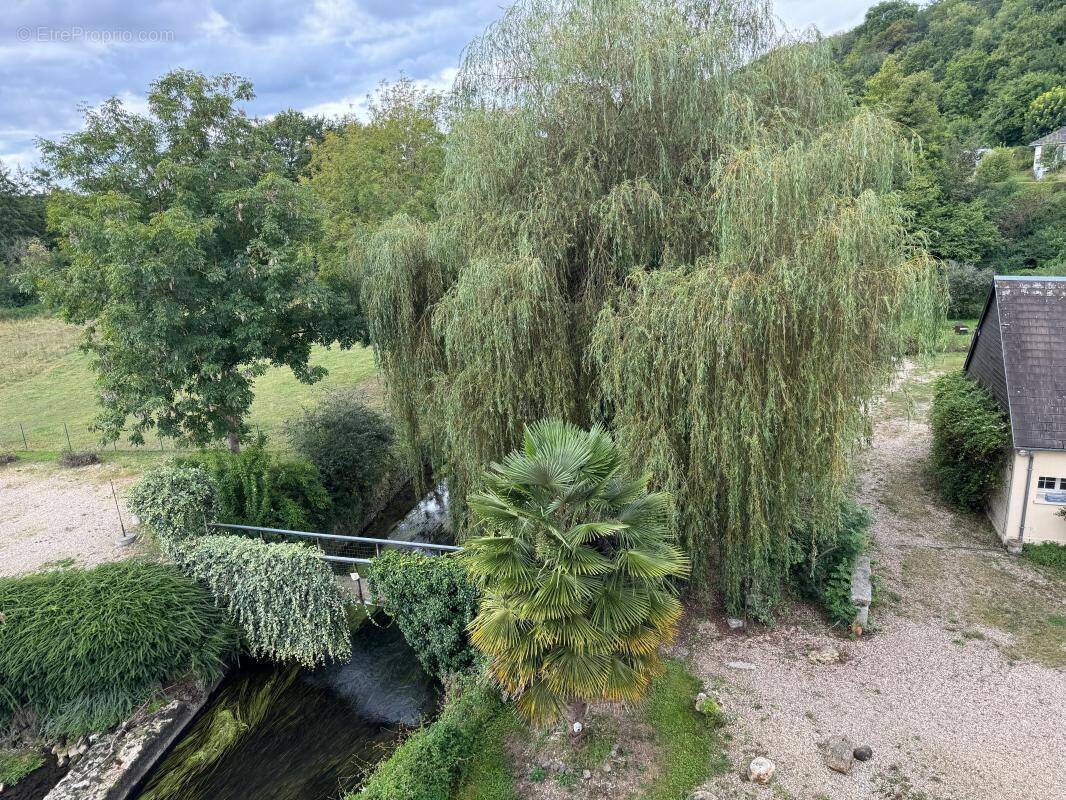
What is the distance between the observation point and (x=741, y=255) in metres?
7.02

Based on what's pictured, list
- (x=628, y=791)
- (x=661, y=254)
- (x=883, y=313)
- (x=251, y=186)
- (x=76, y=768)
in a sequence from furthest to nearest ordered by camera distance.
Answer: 1. (x=251, y=186)
2. (x=661, y=254)
3. (x=76, y=768)
4. (x=883, y=313)
5. (x=628, y=791)

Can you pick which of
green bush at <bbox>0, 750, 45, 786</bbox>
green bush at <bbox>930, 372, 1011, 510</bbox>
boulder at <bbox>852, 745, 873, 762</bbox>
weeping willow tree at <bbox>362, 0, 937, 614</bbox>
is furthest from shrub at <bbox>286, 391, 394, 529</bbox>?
green bush at <bbox>930, 372, 1011, 510</bbox>

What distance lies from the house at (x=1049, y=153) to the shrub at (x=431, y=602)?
149 ft

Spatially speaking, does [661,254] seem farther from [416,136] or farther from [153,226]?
[416,136]

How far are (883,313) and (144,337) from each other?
11496 mm

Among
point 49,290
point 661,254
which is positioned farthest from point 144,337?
point 661,254

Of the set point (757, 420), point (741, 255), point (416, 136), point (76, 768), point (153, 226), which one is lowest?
point (76, 768)

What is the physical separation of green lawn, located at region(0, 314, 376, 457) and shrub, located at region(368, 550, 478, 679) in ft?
38.5

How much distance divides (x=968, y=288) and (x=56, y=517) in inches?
1403

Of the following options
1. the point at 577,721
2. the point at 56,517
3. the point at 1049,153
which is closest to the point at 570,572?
the point at 577,721

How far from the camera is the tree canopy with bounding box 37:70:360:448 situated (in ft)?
33.0

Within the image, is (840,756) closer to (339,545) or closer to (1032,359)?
(1032,359)

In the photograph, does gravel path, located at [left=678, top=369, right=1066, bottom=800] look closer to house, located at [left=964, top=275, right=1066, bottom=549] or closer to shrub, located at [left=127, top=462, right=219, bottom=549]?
house, located at [left=964, top=275, right=1066, bottom=549]

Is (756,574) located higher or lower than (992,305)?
lower
